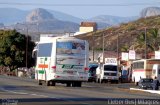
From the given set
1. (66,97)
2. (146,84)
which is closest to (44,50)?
(146,84)

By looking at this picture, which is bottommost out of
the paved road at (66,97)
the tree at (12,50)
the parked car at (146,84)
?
the paved road at (66,97)

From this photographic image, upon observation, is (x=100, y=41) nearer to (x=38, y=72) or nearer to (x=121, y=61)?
(x=121, y=61)

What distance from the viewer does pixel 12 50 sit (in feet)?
370

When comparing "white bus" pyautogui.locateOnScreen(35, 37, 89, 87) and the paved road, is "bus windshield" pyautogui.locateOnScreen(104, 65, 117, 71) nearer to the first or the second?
"white bus" pyautogui.locateOnScreen(35, 37, 89, 87)

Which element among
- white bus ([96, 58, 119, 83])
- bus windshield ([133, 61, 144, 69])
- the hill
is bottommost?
white bus ([96, 58, 119, 83])

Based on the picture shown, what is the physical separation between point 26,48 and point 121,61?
24.6m

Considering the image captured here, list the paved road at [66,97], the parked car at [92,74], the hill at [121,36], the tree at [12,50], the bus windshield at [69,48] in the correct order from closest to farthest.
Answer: the paved road at [66,97] < the bus windshield at [69,48] < the parked car at [92,74] < the tree at [12,50] < the hill at [121,36]

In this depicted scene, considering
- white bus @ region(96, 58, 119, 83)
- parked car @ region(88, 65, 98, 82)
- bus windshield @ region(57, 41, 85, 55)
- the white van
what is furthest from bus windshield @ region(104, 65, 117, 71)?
bus windshield @ region(57, 41, 85, 55)

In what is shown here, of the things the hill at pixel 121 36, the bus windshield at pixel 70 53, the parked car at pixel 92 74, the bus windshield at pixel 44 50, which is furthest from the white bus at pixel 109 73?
the hill at pixel 121 36

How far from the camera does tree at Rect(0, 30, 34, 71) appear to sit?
11300 centimetres

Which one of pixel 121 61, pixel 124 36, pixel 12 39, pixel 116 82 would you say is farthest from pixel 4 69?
pixel 124 36

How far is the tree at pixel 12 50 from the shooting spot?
11300cm

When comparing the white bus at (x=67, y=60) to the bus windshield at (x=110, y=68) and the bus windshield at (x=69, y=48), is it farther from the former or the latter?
the bus windshield at (x=110, y=68)

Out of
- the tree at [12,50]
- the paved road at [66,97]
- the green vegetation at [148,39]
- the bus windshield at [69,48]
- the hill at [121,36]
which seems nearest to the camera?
the paved road at [66,97]
